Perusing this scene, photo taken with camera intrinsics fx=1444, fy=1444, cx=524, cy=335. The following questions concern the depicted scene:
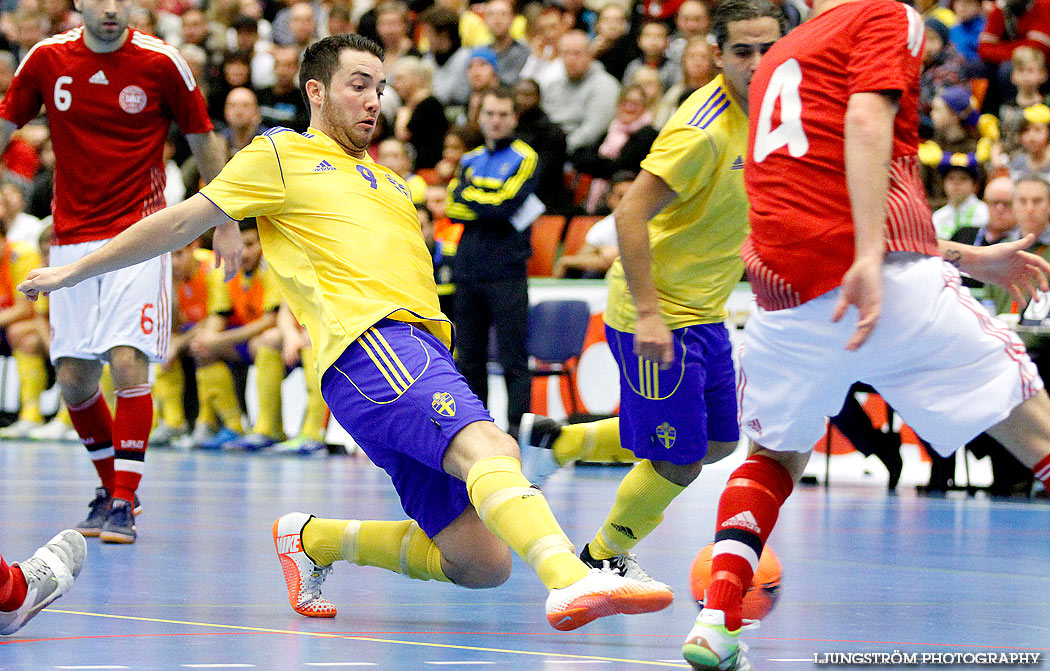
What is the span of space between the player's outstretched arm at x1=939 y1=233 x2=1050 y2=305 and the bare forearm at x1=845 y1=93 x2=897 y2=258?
50cm

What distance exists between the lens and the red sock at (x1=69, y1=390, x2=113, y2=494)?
687cm

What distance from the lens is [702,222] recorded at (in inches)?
203

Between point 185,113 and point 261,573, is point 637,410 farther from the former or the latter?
point 185,113

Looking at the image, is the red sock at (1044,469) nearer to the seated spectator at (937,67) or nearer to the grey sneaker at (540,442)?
the grey sneaker at (540,442)

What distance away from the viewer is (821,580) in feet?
17.9

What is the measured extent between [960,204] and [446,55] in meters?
6.62

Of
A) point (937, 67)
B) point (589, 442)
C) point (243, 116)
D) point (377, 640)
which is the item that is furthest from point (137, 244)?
point (243, 116)

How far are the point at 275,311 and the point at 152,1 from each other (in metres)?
7.16

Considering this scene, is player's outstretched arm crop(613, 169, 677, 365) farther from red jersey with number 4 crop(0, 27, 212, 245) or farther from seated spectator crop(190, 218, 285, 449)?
seated spectator crop(190, 218, 285, 449)

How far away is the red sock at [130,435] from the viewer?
643 cm

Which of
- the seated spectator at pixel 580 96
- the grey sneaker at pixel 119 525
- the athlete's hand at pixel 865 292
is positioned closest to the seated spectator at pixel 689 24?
the seated spectator at pixel 580 96

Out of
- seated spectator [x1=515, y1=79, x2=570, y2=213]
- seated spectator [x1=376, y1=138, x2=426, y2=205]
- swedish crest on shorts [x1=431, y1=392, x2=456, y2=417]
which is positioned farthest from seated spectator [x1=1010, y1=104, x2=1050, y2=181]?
swedish crest on shorts [x1=431, y1=392, x2=456, y2=417]

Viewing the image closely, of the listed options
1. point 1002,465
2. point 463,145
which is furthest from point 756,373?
point 463,145

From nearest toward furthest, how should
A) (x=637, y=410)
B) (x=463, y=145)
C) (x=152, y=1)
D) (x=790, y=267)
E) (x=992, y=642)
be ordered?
(x=790, y=267) < (x=992, y=642) < (x=637, y=410) < (x=463, y=145) < (x=152, y=1)
